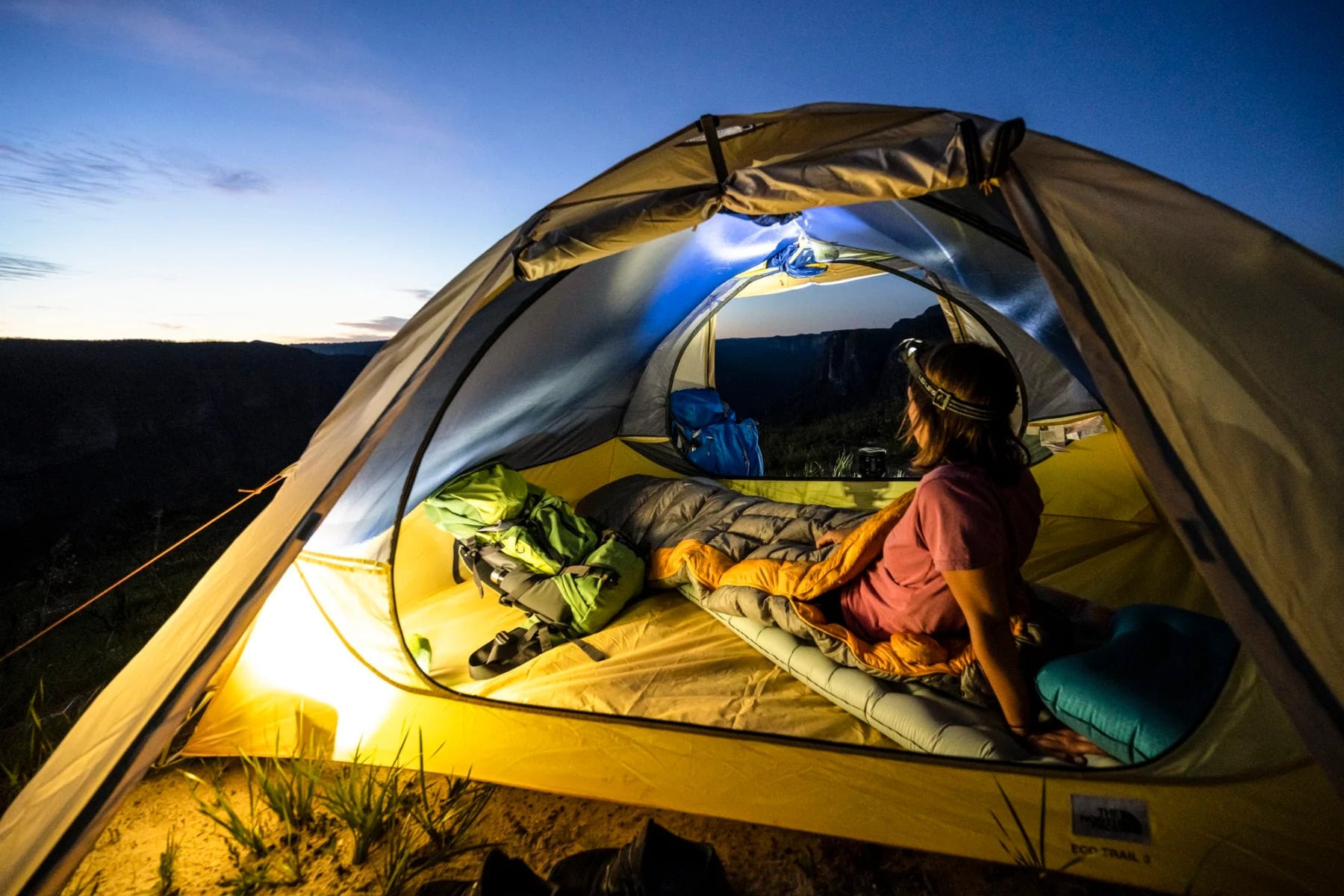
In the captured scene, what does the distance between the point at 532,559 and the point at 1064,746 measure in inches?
80.4

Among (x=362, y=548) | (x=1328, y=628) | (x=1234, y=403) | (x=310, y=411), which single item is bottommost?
(x=310, y=411)

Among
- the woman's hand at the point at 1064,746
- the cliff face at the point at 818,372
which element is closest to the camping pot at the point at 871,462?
the woman's hand at the point at 1064,746

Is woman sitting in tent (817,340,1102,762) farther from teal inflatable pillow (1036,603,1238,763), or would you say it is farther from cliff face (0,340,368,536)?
cliff face (0,340,368,536)

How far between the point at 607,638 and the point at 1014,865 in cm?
144

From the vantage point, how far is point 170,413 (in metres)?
13.6

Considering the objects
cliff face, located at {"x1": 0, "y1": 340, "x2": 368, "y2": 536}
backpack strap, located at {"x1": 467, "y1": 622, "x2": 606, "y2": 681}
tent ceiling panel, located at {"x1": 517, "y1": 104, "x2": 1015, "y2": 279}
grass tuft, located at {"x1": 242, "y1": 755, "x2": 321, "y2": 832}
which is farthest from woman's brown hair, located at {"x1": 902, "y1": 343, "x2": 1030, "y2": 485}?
cliff face, located at {"x1": 0, "y1": 340, "x2": 368, "y2": 536}

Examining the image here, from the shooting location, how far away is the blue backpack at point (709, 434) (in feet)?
14.7

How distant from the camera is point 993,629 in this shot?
140cm

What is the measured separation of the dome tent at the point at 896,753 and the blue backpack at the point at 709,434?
2.24 metres

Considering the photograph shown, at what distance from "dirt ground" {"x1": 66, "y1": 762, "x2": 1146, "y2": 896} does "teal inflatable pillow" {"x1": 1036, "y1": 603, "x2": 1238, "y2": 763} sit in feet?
1.17

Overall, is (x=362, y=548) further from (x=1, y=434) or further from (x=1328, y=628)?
(x=1, y=434)

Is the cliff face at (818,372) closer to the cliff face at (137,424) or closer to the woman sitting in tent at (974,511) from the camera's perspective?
the cliff face at (137,424)

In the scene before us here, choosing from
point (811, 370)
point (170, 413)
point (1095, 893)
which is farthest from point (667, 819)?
point (811, 370)

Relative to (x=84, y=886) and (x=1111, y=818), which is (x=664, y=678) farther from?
(x=84, y=886)
